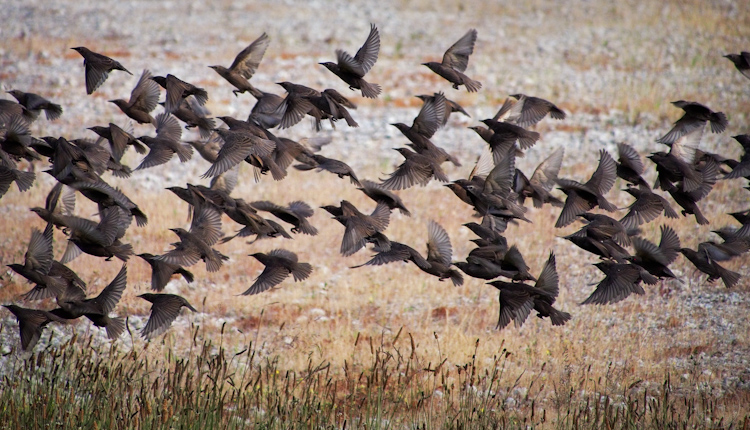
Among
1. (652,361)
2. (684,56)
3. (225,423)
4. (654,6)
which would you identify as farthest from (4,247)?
(654,6)

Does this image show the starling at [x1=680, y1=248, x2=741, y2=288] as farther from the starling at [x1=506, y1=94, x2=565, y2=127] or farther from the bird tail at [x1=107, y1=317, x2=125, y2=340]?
the bird tail at [x1=107, y1=317, x2=125, y2=340]

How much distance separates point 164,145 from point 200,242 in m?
0.83

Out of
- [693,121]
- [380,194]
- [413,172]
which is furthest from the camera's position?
[693,121]

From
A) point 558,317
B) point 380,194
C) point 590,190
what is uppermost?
point 590,190

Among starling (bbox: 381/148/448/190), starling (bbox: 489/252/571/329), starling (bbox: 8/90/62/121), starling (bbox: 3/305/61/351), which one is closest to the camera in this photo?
starling (bbox: 489/252/571/329)

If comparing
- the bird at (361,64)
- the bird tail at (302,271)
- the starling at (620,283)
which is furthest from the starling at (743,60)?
the bird tail at (302,271)

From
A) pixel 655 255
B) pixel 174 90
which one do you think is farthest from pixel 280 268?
pixel 655 255

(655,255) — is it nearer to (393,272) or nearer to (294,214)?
(294,214)

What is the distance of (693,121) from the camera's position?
17.5ft

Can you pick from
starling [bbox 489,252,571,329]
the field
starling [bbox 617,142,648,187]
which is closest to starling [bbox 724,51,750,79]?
starling [bbox 617,142,648,187]

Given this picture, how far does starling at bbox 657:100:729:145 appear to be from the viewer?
5172mm

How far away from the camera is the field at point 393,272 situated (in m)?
5.04

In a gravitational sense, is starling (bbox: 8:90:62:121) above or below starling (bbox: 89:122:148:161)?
above

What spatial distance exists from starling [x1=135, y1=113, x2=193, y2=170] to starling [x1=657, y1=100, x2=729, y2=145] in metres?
3.38
